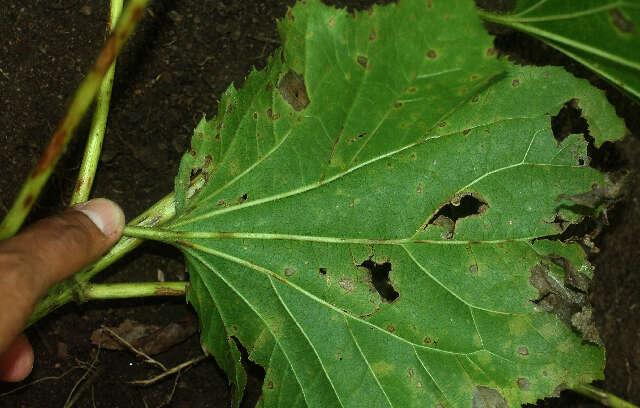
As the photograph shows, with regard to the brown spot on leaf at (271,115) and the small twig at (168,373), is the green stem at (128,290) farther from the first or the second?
the brown spot on leaf at (271,115)

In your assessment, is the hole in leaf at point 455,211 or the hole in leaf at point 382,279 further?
the hole in leaf at point 382,279

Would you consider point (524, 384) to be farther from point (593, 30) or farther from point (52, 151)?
point (52, 151)

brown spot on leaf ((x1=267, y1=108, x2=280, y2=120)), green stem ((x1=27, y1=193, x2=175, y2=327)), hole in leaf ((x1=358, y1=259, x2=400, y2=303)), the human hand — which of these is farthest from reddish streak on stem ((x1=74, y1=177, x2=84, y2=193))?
hole in leaf ((x1=358, y1=259, x2=400, y2=303))

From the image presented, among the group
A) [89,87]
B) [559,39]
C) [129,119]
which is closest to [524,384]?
[559,39]

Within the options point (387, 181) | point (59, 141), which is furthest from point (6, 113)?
point (387, 181)

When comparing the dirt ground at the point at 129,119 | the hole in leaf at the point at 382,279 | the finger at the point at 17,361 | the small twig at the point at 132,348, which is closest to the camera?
the hole in leaf at the point at 382,279

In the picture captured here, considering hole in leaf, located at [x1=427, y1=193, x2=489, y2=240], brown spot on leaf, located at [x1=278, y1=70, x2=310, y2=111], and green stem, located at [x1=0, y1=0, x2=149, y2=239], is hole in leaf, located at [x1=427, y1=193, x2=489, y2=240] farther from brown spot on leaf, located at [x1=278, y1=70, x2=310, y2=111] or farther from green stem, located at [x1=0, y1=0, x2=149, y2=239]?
green stem, located at [x1=0, y1=0, x2=149, y2=239]

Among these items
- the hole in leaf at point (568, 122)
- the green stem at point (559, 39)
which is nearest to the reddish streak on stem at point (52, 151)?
the green stem at point (559, 39)
